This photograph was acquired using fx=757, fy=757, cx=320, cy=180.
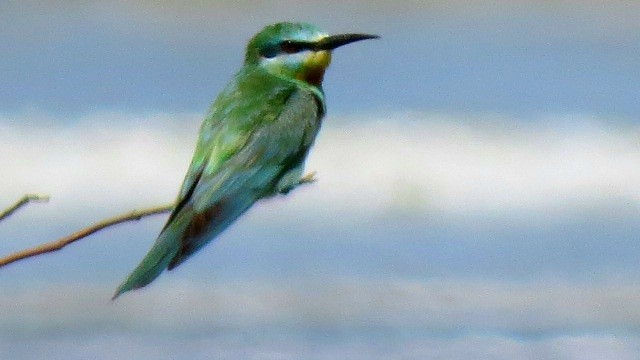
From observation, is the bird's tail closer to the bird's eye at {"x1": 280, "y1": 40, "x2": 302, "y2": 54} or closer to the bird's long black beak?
the bird's long black beak

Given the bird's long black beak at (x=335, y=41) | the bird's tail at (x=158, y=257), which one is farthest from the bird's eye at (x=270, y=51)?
the bird's tail at (x=158, y=257)

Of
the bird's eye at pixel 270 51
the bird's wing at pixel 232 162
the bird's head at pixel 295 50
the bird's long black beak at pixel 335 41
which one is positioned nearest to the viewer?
the bird's wing at pixel 232 162

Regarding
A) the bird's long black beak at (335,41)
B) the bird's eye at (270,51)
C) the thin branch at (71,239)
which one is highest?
the bird's eye at (270,51)

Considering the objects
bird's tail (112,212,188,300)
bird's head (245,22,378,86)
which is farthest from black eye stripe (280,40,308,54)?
bird's tail (112,212,188,300)

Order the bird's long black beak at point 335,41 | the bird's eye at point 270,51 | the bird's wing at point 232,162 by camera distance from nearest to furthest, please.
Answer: the bird's wing at point 232,162 < the bird's long black beak at point 335,41 < the bird's eye at point 270,51

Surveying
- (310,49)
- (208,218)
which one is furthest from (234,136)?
(208,218)

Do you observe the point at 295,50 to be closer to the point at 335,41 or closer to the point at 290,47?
the point at 290,47

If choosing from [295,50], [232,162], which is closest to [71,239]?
[232,162]

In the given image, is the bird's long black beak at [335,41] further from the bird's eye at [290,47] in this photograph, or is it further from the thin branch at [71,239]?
the thin branch at [71,239]
